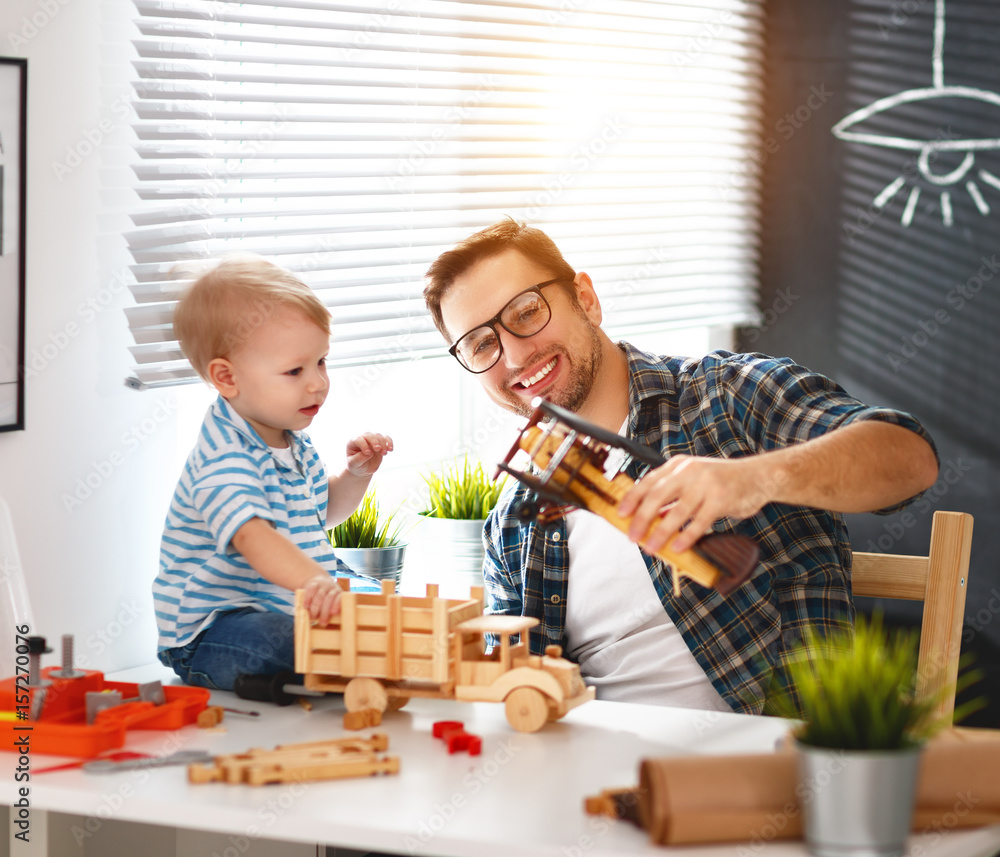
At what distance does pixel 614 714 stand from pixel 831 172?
2.39m

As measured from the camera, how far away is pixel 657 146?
2809 millimetres

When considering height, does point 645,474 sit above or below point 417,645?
above

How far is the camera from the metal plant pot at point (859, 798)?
829 millimetres

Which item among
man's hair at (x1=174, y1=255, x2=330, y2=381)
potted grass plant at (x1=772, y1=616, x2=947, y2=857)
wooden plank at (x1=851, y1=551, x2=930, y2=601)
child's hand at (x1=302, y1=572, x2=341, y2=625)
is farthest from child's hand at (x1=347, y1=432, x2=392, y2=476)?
potted grass plant at (x1=772, y1=616, x2=947, y2=857)

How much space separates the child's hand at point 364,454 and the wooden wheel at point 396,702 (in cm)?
51

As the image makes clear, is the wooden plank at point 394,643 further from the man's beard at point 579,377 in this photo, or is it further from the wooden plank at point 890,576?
the wooden plank at point 890,576

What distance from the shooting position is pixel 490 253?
1812mm

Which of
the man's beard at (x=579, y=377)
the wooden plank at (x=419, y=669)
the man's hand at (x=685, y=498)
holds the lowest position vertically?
the wooden plank at (x=419, y=669)

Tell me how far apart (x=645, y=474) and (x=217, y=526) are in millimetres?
560

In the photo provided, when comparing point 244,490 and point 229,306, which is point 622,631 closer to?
point 244,490

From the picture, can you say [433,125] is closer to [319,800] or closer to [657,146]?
[657,146]

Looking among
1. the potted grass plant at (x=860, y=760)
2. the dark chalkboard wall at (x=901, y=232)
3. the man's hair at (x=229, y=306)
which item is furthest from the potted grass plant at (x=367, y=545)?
the dark chalkboard wall at (x=901, y=232)

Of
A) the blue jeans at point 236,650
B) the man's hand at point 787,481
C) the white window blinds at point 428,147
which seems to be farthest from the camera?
the white window blinds at point 428,147

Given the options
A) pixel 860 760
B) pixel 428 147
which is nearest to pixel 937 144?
pixel 428 147
